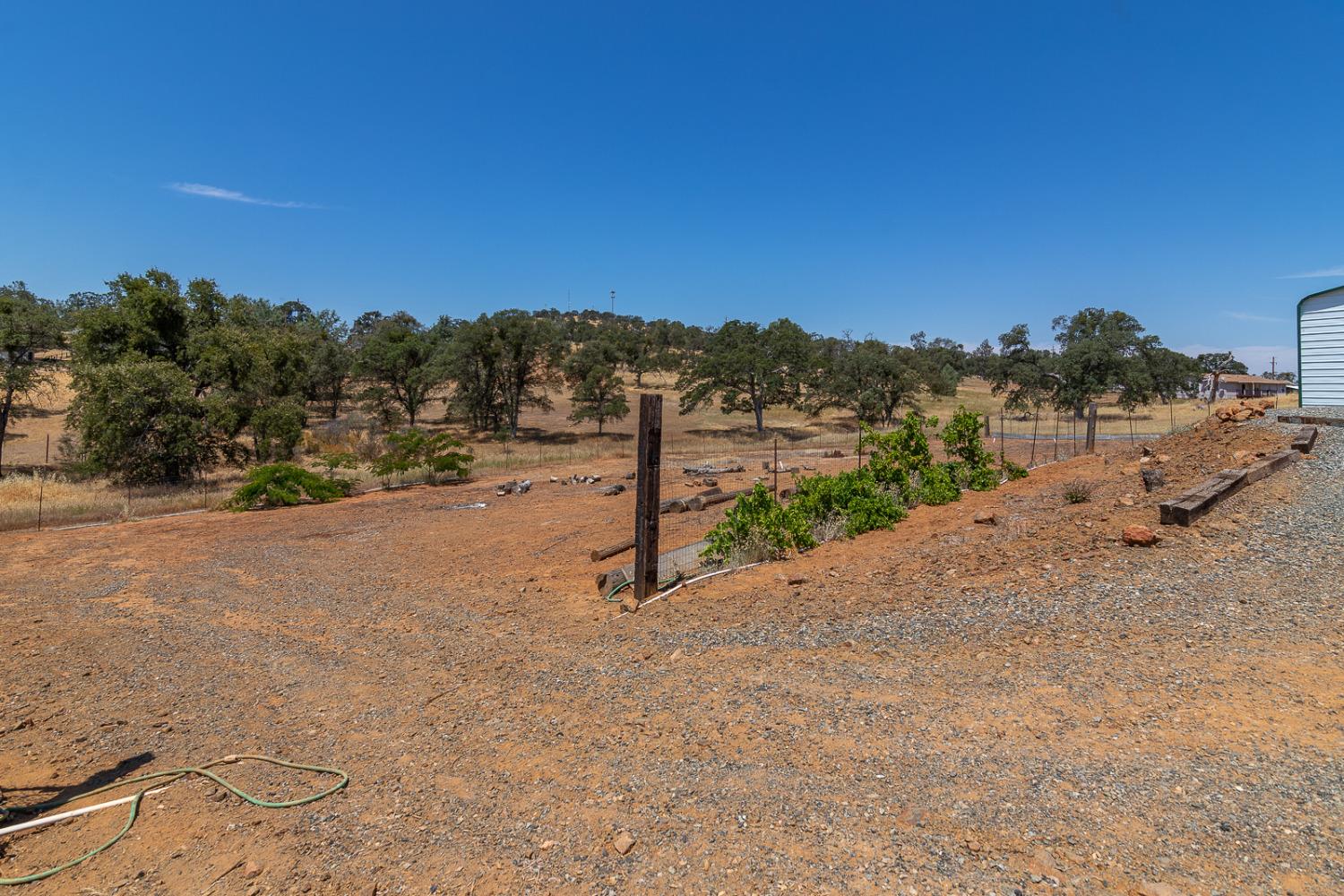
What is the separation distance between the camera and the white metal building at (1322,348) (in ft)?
48.3

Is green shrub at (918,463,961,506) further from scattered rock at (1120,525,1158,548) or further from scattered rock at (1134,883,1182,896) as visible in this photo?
scattered rock at (1134,883,1182,896)

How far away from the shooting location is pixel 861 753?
14.2 feet

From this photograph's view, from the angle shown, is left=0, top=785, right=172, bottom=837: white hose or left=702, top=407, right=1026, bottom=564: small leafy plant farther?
left=702, top=407, right=1026, bottom=564: small leafy plant

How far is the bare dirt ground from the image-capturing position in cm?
343

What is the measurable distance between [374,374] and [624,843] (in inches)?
1509

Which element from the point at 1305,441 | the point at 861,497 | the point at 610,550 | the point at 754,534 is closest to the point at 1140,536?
the point at 861,497

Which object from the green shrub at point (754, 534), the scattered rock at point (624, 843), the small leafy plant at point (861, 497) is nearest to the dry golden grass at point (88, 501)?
the green shrub at point (754, 534)

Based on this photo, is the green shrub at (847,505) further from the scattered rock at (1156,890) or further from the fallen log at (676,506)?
the scattered rock at (1156,890)

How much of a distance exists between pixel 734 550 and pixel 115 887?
687cm

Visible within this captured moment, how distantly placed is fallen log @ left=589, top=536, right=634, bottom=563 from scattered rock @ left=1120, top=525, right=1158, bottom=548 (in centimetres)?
648

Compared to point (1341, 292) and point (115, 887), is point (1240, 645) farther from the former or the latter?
point (1341, 292)

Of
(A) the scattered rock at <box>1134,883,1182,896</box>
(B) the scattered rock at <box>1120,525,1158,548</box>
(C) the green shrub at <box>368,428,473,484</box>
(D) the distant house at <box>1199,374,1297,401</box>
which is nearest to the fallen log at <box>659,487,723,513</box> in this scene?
(B) the scattered rock at <box>1120,525,1158,548</box>

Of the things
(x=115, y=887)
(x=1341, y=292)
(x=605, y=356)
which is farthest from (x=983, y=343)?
(x=115, y=887)

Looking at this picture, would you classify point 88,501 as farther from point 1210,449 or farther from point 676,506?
point 1210,449
